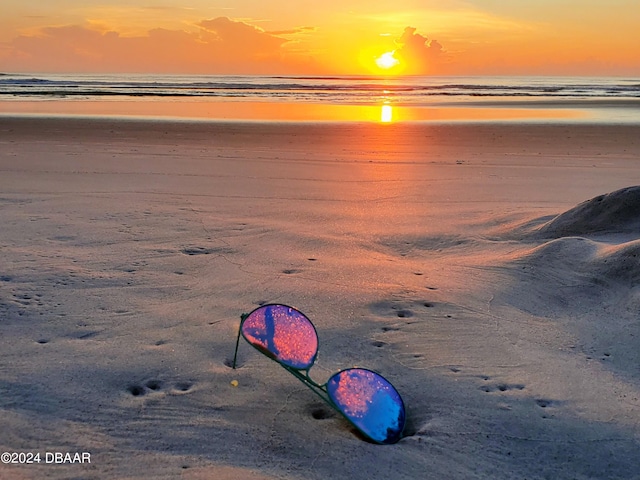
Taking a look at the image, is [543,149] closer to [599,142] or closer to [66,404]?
[599,142]

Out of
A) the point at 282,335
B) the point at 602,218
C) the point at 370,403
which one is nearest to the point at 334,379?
the point at 370,403

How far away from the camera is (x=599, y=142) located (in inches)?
409

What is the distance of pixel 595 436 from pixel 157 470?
4.65 ft

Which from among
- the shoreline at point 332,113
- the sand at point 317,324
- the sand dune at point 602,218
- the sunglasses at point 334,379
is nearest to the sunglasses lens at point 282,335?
the sunglasses at point 334,379

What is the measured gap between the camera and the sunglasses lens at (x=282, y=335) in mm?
2098

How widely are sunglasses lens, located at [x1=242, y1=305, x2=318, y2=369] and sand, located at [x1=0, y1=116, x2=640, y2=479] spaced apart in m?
0.14

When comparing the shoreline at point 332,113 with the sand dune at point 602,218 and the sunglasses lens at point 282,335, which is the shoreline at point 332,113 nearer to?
the sand dune at point 602,218

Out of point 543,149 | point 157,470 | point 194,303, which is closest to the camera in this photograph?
point 157,470

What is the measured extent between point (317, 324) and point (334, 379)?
0.72 metres

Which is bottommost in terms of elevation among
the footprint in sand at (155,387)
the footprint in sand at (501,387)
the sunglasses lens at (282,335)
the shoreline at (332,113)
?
the footprint in sand at (501,387)

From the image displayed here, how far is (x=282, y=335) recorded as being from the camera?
2125 mm

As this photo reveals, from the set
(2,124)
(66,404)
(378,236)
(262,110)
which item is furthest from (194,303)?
(262,110)

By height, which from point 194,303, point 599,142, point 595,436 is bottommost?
point 595,436

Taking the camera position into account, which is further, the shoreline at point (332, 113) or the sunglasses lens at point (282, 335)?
the shoreline at point (332, 113)
